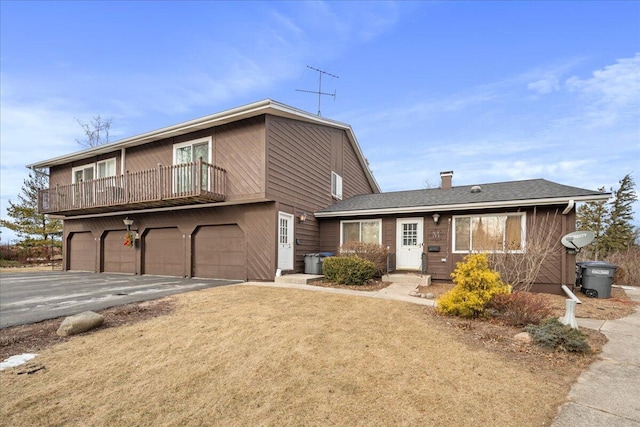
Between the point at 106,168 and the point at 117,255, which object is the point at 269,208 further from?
the point at 106,168

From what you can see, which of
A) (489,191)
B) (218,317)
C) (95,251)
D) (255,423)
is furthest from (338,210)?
(95,251)

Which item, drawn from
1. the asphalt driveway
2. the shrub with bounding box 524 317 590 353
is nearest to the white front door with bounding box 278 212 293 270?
the asphalt driveway

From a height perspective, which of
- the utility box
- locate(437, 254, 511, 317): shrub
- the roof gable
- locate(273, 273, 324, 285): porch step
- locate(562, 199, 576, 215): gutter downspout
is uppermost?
the roof gable

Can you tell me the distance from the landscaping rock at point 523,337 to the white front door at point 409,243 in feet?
20.5

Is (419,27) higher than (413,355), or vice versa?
(419,27)

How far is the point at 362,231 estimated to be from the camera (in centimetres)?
1195

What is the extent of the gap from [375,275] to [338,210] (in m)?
2.98

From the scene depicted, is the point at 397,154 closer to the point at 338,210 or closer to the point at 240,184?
the point at 338,210

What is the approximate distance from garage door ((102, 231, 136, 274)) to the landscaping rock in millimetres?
13964

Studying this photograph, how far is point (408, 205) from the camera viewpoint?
10773mm

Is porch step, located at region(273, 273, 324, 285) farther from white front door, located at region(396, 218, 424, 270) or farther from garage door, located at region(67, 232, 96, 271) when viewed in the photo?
garage door, located at region(67, 232, 96, 271)

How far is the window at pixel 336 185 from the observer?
47.2 feet

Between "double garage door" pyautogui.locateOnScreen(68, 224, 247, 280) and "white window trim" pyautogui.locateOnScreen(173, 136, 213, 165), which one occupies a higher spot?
"white window trim" pyautogui.locateOnScreen(173, 136, 213, 165)

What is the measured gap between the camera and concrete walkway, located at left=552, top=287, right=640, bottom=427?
2.54 m
